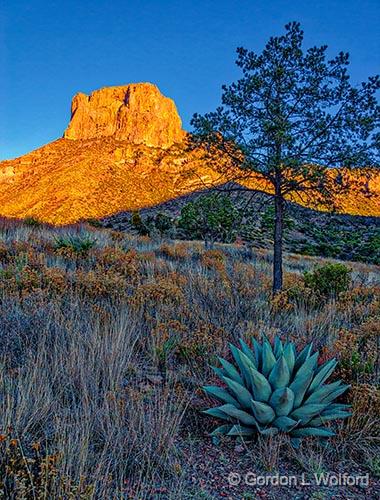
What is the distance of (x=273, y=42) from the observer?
7.10 meters

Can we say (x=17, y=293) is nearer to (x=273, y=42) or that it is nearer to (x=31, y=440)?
(x=31, y=440)

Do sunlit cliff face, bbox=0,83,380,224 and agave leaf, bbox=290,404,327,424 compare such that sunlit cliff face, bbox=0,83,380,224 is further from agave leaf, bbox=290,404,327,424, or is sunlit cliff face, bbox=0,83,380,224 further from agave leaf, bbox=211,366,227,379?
agave leaf, bbox=290,404,327,424

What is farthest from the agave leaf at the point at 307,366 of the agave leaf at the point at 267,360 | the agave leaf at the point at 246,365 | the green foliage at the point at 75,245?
the green foliage at the point at 75,245

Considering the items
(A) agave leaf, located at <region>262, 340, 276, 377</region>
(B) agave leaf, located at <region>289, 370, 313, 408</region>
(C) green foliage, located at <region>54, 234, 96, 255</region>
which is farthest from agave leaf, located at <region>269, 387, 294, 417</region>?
(C) green foliage, located at <region>54, 234, 96, 255</region>

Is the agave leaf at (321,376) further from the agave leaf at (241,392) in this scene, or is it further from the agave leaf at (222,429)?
the agave leaf at (222,429)

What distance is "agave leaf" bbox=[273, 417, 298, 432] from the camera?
252 centimetres

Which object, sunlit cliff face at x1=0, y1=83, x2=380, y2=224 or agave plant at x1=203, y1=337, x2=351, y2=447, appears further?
sunlit cliff face at x1=0, y1=83, x2=380, y2=224

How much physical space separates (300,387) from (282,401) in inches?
8.9

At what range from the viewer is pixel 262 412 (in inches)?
101

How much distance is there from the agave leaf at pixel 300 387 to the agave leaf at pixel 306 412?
0.08m

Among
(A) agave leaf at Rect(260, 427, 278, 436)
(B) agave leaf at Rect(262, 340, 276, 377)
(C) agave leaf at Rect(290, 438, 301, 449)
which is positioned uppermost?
(B) agave leaf at Rect(262, 340, 276, 377)

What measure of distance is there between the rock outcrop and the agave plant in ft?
391

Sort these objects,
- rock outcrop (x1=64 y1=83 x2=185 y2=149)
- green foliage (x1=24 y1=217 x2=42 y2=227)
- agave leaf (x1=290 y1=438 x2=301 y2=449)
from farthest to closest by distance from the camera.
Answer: rock outcrop (x1=64 y1=83 x2=185 y2=149) → green foliage (x1=24 y1=217 x2=42 y2=227) → agave leaf (x1=290 y1=438 x2=301 y2=449)

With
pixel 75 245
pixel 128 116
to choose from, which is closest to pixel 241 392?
pixel 75 245
